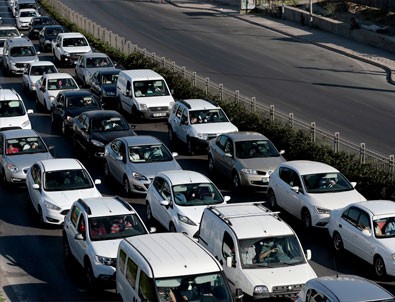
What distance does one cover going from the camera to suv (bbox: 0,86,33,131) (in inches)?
1420

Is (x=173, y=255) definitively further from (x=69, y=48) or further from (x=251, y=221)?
(x=69, y=48)

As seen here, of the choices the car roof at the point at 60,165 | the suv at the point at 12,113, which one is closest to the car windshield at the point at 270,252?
the car roof at the point at 60,165

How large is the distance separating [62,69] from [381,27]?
21739 millimetres

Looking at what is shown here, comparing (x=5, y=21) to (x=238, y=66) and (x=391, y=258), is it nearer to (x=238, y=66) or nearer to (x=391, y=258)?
(x=238, y=66)

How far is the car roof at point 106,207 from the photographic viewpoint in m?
23.0

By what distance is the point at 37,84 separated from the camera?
43.8 metres

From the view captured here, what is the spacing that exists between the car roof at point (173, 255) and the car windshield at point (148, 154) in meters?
10.3

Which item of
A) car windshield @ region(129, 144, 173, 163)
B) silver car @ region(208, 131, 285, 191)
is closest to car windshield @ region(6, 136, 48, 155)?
car windshield @ region(129, 144, 173, 163)

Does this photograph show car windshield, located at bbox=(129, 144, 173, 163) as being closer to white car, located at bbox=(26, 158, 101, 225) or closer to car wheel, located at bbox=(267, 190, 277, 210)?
white car, located at bbox=(26, 158, 101, 225)

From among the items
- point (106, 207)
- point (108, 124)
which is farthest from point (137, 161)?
point (106, 207)

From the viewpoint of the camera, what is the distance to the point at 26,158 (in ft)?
102

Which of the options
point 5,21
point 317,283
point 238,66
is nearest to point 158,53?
point 238,66

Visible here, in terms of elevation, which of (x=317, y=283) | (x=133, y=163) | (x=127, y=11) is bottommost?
(x=127, y=11)

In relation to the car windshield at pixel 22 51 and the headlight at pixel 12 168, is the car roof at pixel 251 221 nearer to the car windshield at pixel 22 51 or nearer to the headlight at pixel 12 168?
the headlight at pixel 12 168
